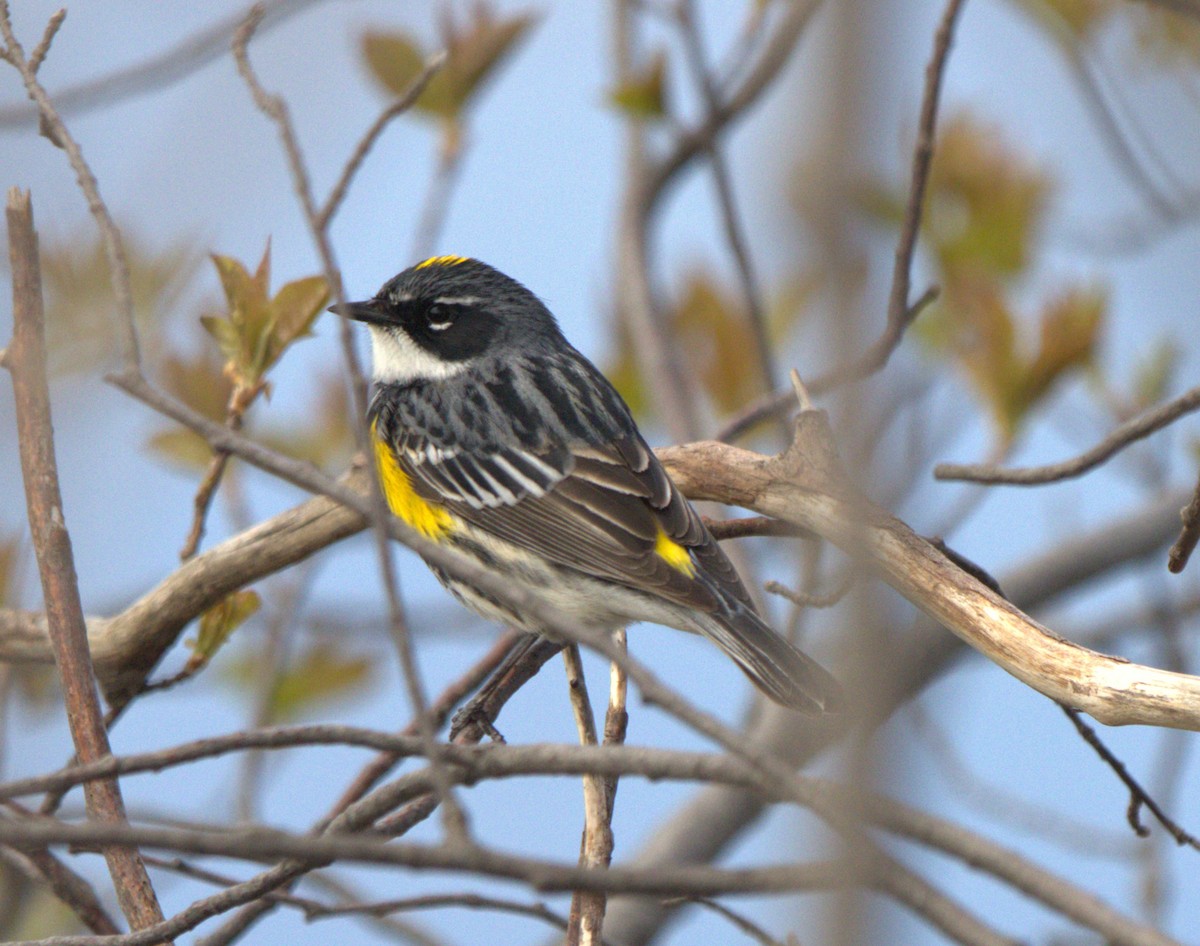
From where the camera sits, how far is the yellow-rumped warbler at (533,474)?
378 cm

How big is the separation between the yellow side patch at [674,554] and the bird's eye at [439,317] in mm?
1403

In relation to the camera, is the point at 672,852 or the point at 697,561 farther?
the point at 672,852

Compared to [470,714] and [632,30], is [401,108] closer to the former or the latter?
[470,714]

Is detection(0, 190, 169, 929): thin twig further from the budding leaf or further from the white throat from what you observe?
the white throat

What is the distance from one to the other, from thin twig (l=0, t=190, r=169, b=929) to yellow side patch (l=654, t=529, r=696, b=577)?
5.43 feet

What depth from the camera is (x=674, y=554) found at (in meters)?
3.91

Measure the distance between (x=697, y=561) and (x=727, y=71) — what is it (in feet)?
8.53

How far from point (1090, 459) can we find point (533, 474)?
1.82 metres

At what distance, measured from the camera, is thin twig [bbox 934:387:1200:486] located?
2.72m

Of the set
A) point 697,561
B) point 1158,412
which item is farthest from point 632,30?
point 1158,412

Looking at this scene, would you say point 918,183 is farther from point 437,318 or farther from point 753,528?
point 437,318

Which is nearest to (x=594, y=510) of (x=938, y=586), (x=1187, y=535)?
(x=938, y=586)

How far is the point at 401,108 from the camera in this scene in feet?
9.14


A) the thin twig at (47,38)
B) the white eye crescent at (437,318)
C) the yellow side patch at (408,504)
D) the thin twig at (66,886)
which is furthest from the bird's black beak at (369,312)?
the thin twig at (66,886)
